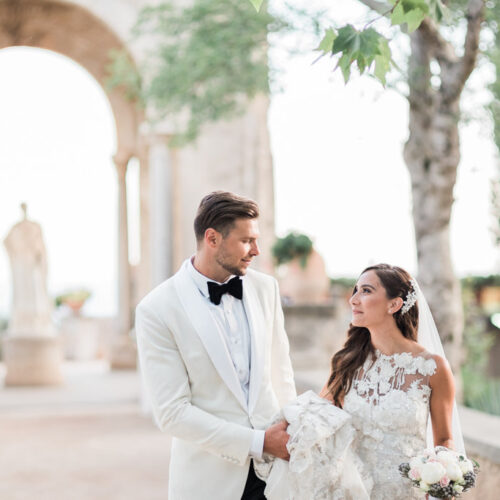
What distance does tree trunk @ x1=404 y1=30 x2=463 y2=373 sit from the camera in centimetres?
651

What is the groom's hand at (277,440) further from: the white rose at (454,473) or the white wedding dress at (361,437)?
the white rose at (454,473)

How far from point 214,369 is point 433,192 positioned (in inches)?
177

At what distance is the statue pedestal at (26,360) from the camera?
41.3 ft

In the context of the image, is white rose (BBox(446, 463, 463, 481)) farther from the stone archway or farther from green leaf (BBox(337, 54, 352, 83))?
the stone archway

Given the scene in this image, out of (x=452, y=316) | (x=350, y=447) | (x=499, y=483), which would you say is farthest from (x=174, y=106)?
(x=350, y=447)

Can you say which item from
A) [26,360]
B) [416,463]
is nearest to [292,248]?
[26,360]

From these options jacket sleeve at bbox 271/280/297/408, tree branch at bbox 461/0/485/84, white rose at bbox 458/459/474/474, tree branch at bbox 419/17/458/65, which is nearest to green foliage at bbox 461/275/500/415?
tree branch at bbox 461/0/485/84

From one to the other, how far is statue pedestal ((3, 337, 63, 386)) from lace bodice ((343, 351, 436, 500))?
1064 cm

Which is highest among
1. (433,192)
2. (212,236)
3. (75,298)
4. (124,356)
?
(433,192)

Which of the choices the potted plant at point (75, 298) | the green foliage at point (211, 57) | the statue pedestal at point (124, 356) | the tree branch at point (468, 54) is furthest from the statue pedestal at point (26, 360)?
the tree branch at point (468, 54)

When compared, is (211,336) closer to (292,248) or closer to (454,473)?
(454,473)

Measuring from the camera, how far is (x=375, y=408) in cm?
269

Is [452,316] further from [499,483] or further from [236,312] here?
[236,312]

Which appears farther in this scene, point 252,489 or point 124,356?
point 124,356
